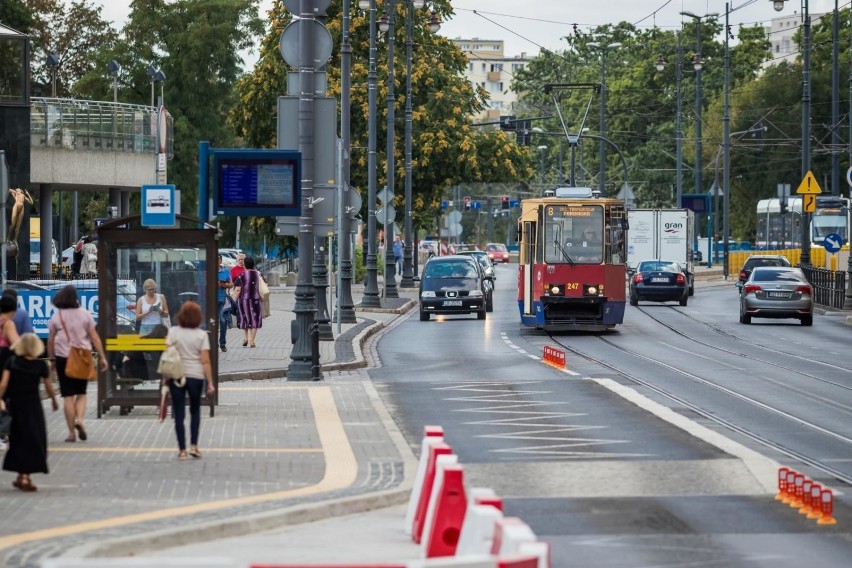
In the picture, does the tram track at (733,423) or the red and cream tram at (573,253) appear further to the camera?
the red and cream tram at (573,253)

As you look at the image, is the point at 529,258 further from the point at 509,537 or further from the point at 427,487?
the point at 509,537

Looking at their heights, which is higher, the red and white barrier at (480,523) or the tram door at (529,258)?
the tram door at (529,258)

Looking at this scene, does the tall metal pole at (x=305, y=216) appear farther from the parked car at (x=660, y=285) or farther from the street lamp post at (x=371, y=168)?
the parked car at (x=660, y=285)

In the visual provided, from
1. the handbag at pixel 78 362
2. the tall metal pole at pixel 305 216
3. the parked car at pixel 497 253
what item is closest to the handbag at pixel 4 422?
the handbag at pixel 78 362

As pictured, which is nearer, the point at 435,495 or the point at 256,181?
the point at 435,495

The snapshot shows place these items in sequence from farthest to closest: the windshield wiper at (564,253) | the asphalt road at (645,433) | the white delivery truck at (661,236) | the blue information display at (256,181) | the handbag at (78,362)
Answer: the white delivery truck at (661,236)
the windshield wiper at (564,253)
the blue information display at (256,181)
the handbag at (78,362)
the asphalt road at (645,433)

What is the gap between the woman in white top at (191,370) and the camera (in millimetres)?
15516

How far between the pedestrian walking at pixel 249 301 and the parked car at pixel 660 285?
25088 millimetres

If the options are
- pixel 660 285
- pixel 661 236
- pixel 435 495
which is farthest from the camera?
pixel 661 236

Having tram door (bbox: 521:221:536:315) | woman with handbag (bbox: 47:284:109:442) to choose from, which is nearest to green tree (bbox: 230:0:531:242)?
tram door (bbox: 521:221:536:315)

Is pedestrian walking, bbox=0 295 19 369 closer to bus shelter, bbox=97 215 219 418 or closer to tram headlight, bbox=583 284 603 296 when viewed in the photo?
bus shelter, bbox=97 215 219 418

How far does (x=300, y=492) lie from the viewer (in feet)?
44.0

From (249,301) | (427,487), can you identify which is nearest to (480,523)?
(427,487)

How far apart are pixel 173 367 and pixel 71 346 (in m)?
2.27
